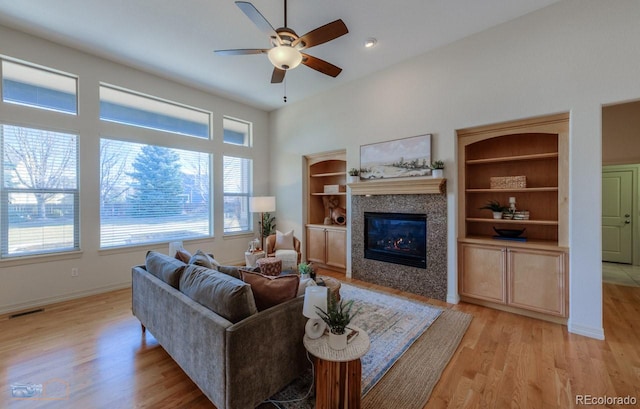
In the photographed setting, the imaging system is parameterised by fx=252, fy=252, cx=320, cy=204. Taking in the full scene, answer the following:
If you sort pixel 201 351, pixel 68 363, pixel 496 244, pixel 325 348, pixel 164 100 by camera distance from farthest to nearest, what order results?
pixel 164 100, pixel 496 244, pixel 68 363, pixel 201 351, pixel 325 348

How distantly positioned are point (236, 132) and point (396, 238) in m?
4.07

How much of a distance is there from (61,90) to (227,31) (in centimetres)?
255

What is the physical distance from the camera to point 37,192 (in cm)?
333

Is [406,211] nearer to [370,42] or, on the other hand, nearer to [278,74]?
[370,42]

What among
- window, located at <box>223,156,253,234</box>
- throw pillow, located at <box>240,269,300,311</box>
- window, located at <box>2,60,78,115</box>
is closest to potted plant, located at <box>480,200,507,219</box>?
throw pillow, located at <box>240,269,300,311</box>

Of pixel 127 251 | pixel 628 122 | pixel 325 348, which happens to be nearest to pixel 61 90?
pixel 127 251

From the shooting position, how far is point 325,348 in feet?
4.91

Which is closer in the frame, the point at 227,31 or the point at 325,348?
the point at 325,348

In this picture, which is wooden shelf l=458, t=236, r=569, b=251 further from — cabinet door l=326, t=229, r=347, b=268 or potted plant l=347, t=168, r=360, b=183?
cabinet door l=326, t=229, r=347, b=268

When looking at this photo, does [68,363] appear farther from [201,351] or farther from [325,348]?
[325,348]

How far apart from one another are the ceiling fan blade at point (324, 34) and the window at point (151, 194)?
336cm

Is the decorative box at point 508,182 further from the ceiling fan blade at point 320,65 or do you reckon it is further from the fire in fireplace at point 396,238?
the ceiling fan blade at point 320,65

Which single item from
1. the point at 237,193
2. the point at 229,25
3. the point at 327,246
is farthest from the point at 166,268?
the point at 237,193

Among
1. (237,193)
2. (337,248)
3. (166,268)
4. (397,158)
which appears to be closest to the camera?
(166,268)
